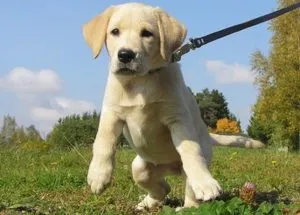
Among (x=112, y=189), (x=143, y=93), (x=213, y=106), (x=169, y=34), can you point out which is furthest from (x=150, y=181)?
(x=213, y=106)

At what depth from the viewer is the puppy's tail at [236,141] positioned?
5379 mm

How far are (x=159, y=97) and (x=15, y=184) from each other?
9.37 feet

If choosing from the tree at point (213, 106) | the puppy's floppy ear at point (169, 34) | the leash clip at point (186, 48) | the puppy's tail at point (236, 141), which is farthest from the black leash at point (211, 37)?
the tree at point (213, 106)

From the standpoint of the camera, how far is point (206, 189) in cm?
394

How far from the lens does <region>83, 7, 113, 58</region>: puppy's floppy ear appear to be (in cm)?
450

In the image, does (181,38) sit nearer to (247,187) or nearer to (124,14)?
(124,14)

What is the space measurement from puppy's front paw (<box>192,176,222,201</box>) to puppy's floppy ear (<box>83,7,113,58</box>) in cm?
125

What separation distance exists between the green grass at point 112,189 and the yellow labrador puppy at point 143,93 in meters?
0.45

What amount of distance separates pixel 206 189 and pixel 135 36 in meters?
1.19

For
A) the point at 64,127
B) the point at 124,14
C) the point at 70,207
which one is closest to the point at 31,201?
the point at 70,207

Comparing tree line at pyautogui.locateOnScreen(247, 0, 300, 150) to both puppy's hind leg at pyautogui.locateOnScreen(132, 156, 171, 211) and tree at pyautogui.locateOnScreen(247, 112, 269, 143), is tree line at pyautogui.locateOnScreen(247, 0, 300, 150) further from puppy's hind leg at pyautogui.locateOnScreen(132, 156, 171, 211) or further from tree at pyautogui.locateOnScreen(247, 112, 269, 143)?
puppy's hind leg at pyautogui.locateOnScreen(132, 156, 171, 211)

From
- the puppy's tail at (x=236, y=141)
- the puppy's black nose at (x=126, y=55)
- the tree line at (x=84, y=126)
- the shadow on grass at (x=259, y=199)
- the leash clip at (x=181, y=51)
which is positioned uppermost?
the tree line at (x=84, y=126)

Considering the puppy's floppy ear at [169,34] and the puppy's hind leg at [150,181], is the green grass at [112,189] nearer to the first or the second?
the puppy's hind leg at [150,181]

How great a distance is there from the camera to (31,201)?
16.1 feet
